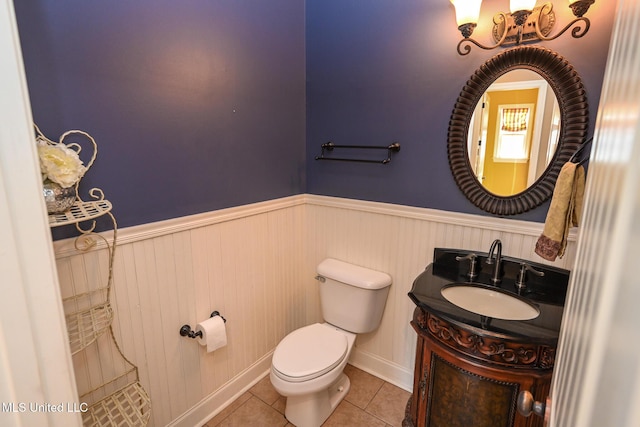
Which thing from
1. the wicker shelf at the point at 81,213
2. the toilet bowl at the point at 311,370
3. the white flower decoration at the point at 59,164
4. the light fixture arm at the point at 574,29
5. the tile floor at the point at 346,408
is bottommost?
the tile floor at the point at 346,408

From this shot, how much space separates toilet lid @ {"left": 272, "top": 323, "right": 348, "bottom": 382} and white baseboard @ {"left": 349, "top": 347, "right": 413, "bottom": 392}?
456 mm

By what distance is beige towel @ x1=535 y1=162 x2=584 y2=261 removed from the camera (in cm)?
118

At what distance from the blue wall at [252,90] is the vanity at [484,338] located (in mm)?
316

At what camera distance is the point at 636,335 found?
0.27 m

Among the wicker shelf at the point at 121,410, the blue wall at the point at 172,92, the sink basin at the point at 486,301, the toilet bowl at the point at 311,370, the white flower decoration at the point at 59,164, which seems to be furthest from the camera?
Result: the toilet bowl at the point at 311,370

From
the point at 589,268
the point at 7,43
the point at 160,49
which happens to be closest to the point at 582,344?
the point at 589,268

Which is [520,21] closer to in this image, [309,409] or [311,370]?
[311,370]

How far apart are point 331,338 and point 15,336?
1.56 m

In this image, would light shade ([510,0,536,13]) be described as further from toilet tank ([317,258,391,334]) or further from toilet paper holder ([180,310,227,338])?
→ toilet paper holder ([180,310,227,338])

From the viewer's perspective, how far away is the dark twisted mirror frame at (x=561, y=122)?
1367 mm

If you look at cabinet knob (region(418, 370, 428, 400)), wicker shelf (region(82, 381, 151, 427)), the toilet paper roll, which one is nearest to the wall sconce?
Answer: cabinet knob (region(418, 370, 428, 400))

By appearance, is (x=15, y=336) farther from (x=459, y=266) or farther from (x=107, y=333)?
(x=459, y=266)

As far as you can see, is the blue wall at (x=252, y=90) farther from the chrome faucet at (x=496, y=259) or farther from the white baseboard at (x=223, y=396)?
the white baseboard at (x=223, y=396)

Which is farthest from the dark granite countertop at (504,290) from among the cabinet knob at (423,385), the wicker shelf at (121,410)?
the wicker shelf at (121,410)
